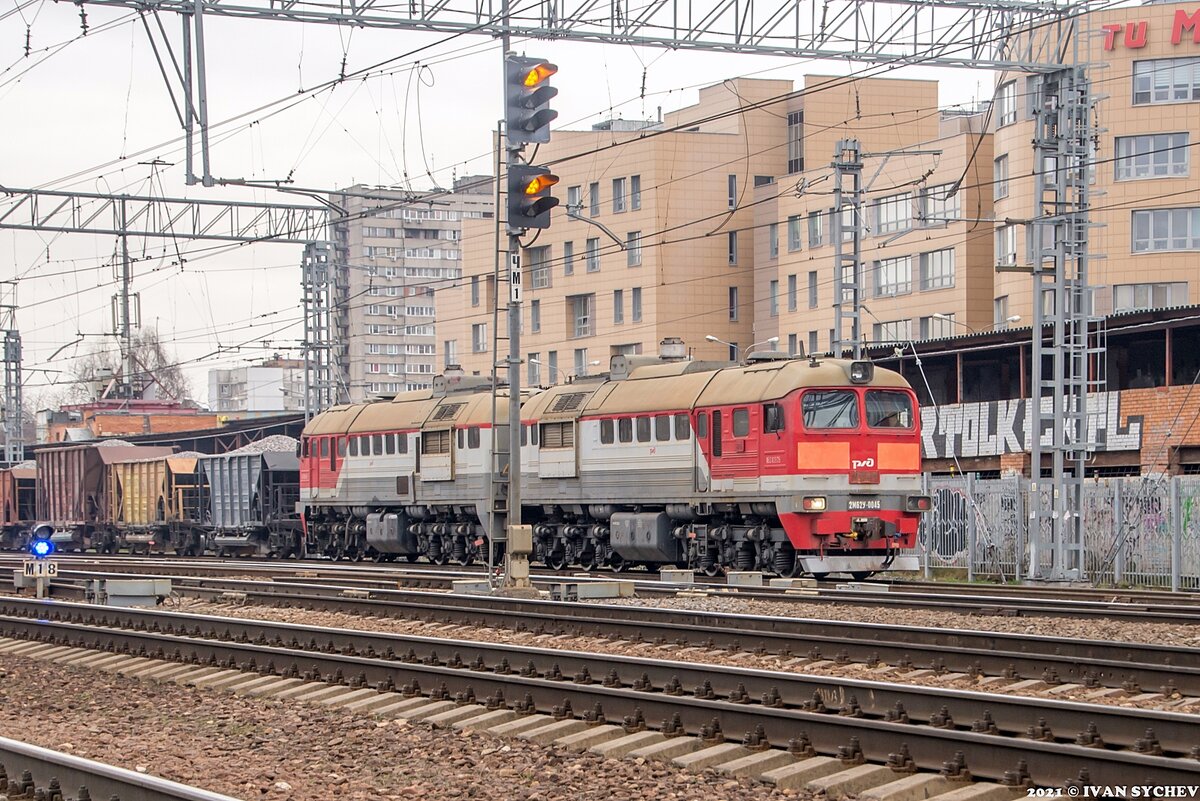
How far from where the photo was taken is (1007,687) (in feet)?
40.0

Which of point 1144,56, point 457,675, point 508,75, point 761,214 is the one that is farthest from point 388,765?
point 761,214

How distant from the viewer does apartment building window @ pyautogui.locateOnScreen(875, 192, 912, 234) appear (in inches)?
2409

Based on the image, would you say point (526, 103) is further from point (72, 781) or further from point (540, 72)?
point (72, 781)

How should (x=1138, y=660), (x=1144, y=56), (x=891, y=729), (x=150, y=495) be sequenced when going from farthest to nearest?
(x=1144, y=56) → (x=150, y=495) → (x=1138, y=660) → (x=891, y=729)

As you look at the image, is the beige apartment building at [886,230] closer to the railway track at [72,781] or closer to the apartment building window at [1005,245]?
the apartment building window at [1005,245]

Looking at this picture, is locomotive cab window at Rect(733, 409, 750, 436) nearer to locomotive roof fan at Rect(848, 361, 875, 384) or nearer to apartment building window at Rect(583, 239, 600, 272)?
locomotive roof fan at Rect(848, 361, 875, 384)

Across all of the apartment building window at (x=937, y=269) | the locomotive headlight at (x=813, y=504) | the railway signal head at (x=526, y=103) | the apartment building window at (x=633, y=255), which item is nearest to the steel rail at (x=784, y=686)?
the railway signal head at (x=526, y=103)

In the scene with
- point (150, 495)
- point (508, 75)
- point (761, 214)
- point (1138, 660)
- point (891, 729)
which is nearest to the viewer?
point (891, 729)

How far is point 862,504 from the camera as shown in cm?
2488

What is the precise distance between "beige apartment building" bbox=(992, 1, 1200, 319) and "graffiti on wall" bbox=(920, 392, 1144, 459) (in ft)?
31.0

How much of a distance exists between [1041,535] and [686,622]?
12168 millimetres

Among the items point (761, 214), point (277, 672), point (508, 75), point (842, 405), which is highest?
point (761, 214)

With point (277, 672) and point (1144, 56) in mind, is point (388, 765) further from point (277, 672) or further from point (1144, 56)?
point (1144, 56)

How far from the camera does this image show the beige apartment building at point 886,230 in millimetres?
58719
